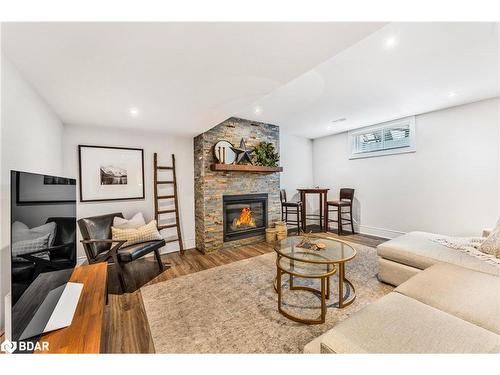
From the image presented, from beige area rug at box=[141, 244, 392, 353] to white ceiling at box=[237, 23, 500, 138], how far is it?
234cm

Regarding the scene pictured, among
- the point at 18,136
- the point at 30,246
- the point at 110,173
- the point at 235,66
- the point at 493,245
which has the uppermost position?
the point at 235,66

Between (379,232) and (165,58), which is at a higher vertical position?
(165,58)

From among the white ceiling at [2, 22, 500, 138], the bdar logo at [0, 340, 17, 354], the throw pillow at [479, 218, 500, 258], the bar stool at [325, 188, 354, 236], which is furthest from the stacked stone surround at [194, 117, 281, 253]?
the throw pillow at [479, 218, 500, 258]

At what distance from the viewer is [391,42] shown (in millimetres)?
1722

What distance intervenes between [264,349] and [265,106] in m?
3.01

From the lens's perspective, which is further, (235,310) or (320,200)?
(320,200)

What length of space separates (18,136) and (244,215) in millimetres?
3126

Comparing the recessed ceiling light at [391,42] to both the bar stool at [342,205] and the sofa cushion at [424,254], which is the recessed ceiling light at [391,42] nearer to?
the sofa cushion at [424,254]

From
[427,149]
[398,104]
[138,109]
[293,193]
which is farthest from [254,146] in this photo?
[427,149]

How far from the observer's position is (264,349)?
1461 mm

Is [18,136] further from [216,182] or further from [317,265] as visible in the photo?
[317,265]

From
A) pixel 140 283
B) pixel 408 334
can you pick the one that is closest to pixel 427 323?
pixel 408 334

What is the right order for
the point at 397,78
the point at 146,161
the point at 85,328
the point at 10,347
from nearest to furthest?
the point at 10,347 < the point at 85,328 < the point at 397,78 < the point at 146,161
